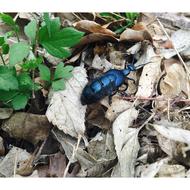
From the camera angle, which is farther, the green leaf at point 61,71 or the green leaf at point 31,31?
the green leaf at point 61,71

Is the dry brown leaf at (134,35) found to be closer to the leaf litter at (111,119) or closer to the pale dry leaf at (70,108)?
the leaf litter at (111,119)

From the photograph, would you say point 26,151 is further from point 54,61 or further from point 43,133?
point 54,61

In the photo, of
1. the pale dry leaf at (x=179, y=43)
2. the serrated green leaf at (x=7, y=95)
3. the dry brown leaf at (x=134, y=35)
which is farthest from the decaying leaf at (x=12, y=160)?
the pale dry leaf at (x=179, y=43)

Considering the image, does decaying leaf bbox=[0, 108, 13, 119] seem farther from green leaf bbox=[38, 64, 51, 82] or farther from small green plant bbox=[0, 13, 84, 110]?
green leaf bbox=[38, 64, 51, 82]

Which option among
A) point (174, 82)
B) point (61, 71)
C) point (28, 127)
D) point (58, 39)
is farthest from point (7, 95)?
point (174, 82)

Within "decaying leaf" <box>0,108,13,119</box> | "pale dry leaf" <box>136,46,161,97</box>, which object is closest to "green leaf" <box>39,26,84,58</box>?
"decaying leaf" <box>0,108,13,119</box>

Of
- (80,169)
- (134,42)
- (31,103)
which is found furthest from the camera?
(134,42)

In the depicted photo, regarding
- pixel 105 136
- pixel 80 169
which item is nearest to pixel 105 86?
pixel 105 136
